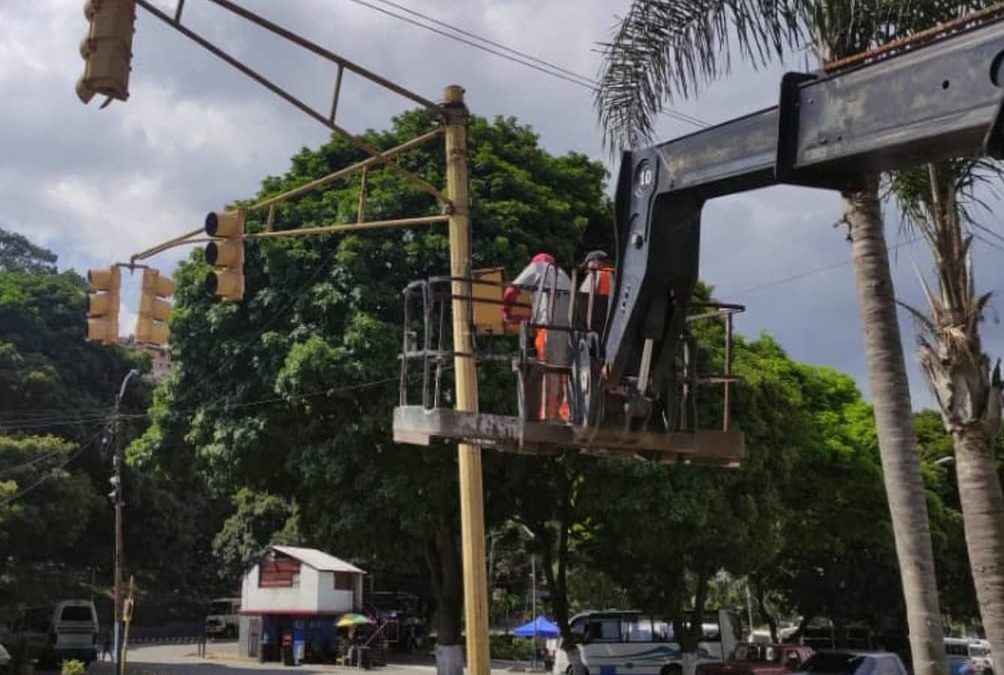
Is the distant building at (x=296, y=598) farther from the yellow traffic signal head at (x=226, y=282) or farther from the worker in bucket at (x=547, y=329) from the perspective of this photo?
the worker in bucket at (x=547, y=329)

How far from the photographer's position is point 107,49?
318 inches

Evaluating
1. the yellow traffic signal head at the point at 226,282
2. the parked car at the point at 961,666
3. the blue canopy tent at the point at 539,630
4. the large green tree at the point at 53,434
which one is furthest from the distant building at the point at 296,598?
the yellow traffic signal head at the point at 226,282

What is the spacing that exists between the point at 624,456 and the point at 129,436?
34.5 metres

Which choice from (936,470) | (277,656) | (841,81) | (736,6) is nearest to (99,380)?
(277,656)

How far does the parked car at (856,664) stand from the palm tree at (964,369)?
33.8ft

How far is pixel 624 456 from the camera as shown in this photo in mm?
6711

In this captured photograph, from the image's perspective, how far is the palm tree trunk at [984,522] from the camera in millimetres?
8500

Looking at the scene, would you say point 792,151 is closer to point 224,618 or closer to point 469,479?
point 469,479

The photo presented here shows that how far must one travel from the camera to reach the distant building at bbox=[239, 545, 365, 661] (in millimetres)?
38562

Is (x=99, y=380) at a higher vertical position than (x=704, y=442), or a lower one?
higher

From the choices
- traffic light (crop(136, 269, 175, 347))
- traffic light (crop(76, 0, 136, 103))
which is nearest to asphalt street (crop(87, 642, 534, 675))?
traffic light (crop(136, 269, 175, 347))

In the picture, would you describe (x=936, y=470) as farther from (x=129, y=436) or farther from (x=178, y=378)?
(x=129, y=436)

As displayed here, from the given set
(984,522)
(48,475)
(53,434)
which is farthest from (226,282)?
(53,434)

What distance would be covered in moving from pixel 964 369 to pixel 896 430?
98 centimetres
